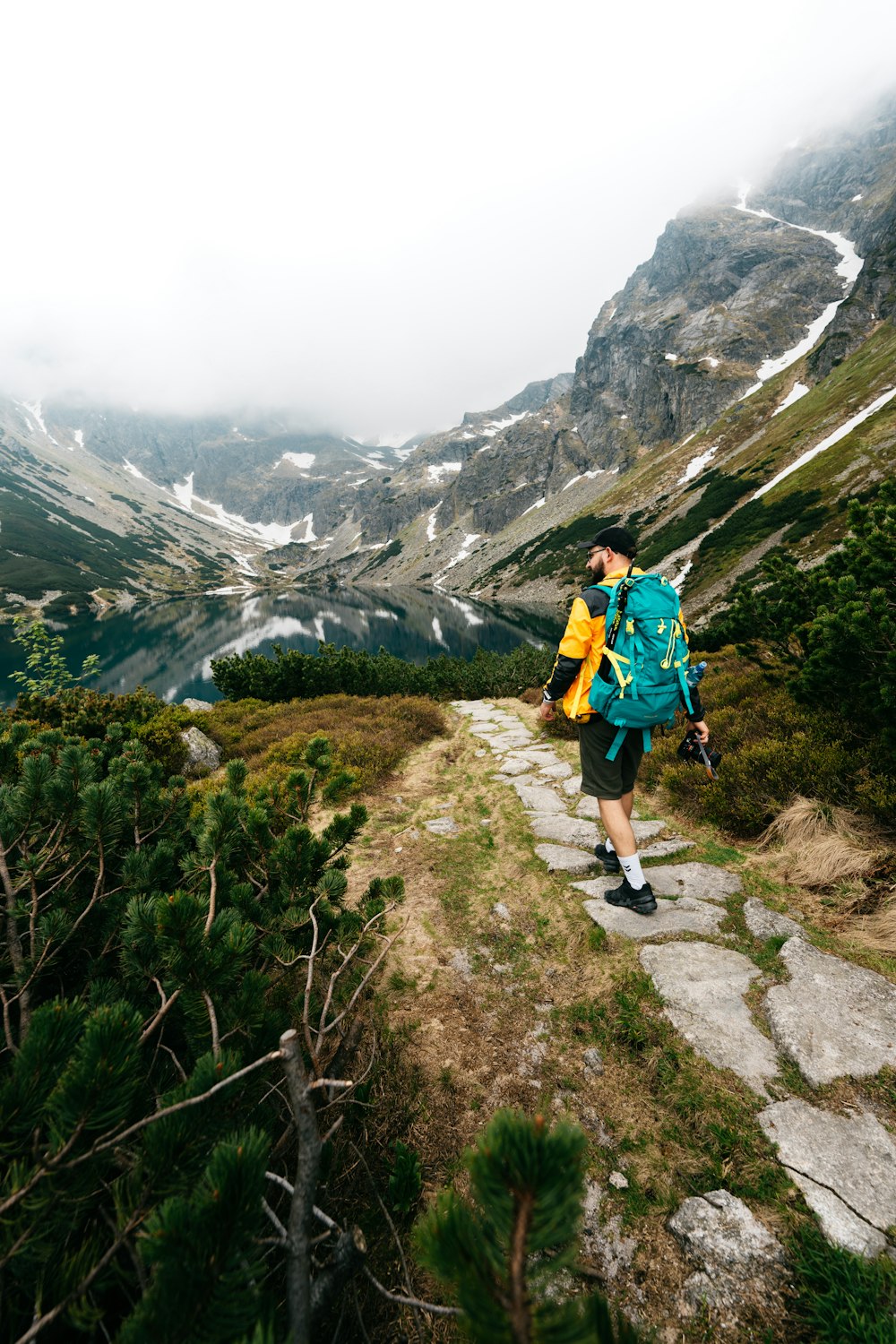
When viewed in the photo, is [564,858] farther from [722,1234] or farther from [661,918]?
[722,1234]

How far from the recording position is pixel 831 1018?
8.31ft

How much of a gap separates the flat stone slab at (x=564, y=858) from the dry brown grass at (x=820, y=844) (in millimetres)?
1516

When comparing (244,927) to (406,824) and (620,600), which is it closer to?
(620,600)

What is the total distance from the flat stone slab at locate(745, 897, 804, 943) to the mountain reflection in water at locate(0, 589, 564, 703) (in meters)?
29.6

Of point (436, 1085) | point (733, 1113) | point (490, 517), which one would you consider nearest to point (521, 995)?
point (436, 1085)

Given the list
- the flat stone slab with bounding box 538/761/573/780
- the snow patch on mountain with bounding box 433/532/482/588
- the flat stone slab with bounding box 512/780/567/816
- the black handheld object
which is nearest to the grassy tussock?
the flat stone slab with bounding box 512/780/567/816

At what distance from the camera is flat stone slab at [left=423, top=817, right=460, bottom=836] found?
5.90 m

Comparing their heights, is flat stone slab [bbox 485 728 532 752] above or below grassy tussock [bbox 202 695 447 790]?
below

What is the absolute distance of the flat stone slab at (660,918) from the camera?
350 cm

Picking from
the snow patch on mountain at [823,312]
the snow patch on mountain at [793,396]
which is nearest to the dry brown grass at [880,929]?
the snow patch on mountain at [793,396]

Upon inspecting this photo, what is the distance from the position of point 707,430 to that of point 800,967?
119951mm

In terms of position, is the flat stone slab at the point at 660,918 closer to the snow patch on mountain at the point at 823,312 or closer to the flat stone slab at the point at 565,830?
the flat stone slab at the point at 565,830

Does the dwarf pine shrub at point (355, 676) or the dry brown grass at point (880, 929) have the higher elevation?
the dry brown grass at point (880, 929)

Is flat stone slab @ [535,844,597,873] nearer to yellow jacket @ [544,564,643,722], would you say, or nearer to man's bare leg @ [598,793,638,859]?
man's bare leg @ [598,793,638,859]
